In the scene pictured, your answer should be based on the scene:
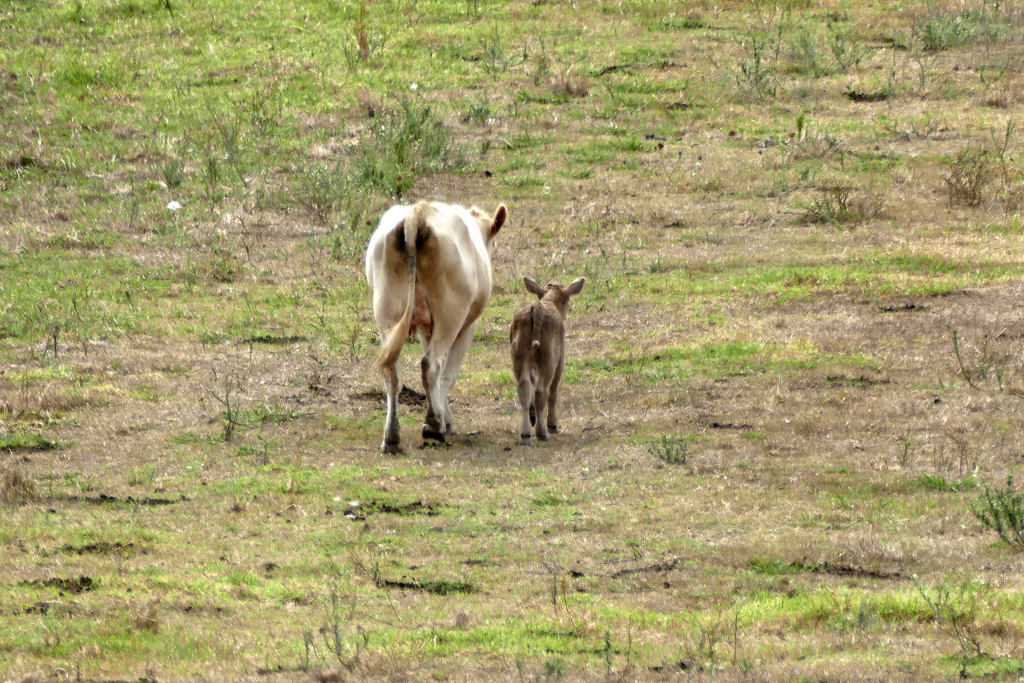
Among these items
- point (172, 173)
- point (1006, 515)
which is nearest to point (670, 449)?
point (1006, 515)

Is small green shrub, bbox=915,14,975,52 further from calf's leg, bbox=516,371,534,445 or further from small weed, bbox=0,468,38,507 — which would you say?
small weed, bbox=0,468,38,507

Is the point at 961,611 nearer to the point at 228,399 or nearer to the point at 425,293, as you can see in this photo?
the point at 425,293

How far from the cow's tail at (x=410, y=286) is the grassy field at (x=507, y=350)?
2.33ft

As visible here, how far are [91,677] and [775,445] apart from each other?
514 centimetres

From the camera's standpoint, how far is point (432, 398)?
369 inches

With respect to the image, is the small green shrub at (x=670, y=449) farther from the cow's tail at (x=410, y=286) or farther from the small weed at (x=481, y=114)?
the small weed at (x=481, y=114)

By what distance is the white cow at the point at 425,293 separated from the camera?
9.10m

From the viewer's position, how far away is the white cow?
9102 mm

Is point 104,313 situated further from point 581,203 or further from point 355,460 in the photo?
point 581,203

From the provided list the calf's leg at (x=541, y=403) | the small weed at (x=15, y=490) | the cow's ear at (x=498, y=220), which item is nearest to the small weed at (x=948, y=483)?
the calf's leg at (x=541, y=403)

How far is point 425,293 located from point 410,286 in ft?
1.12

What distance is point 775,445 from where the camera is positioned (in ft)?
A: 28.9

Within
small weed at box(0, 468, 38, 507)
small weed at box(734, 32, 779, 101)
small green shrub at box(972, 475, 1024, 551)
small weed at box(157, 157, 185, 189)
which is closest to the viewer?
small green shrub at box(972, 475, 1024, 551)

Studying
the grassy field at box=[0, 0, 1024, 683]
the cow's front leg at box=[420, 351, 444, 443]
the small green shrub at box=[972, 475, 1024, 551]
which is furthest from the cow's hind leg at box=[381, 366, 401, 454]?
the small green shrub at box=[972, 475, 1024, 551]
